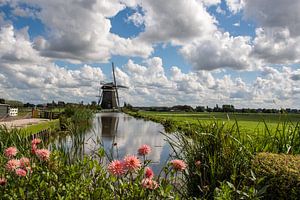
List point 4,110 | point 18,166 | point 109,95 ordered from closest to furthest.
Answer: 1. point 18,166
2. point 4,110
3. point 109,95

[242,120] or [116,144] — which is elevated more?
[116,144]

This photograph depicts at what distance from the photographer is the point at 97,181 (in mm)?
3217

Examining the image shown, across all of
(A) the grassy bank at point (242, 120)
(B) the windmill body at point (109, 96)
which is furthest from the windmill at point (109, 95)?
(A) the grassy bank at point (242, 120)

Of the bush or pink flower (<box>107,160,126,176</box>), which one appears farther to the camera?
the bush

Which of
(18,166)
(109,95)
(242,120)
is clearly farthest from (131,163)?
(109,95)

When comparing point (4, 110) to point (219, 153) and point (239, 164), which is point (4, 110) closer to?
point (219, 153)

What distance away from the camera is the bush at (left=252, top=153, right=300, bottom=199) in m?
3.83

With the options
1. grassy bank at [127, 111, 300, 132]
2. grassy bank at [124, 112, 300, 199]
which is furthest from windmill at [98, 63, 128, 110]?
grassy bank at [124, 112, 300, 199]

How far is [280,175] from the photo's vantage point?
394 cm

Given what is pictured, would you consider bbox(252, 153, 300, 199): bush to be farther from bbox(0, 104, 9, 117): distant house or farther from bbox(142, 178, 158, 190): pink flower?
bbox(0, 104, 9, 117): distant house

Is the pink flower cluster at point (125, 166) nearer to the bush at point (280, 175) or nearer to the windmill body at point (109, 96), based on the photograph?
the bush at point (280, 175)

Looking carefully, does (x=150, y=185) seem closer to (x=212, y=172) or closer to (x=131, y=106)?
(x=212, y=172)

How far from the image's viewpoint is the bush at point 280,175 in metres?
3.83

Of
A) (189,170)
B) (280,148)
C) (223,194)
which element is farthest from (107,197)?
(280,148)
